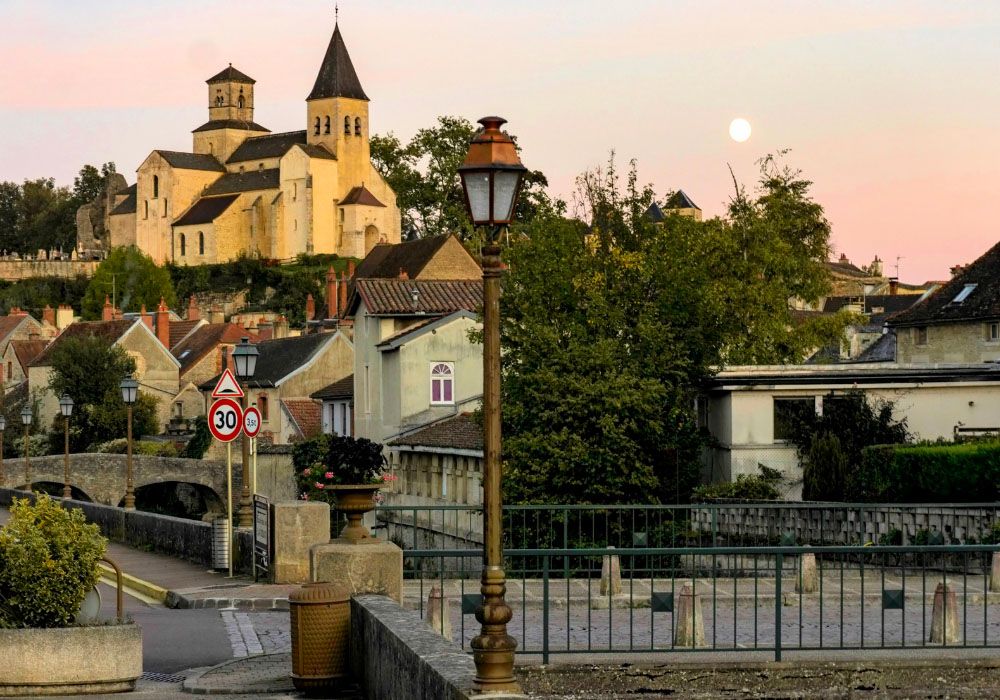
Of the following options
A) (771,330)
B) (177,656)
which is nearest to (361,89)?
(771,330)


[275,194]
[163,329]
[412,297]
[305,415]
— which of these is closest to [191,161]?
[275,194]

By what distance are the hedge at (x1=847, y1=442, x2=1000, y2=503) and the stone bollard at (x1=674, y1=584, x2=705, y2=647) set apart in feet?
62.3

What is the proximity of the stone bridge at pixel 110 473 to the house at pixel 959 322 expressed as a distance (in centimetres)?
2787

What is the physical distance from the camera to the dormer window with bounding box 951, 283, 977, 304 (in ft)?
198

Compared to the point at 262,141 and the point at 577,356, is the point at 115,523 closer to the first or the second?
the point at 577,356

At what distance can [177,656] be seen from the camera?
1633 centimetres

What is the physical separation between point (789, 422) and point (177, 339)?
233ft

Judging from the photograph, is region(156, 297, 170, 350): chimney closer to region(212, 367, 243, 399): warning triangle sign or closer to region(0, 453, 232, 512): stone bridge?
region(0, 453, 232, 512): stone bridge

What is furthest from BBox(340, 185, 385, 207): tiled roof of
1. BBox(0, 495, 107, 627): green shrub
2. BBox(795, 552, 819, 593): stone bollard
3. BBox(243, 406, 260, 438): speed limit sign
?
BBox(0, 495, 107, 627): green shrub

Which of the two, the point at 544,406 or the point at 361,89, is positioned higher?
the point at 361,89

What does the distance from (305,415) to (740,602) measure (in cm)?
5290

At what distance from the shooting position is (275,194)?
15675cm

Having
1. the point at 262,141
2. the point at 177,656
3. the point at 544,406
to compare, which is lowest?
the point at 177,656

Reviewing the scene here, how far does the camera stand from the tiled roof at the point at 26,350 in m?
101
